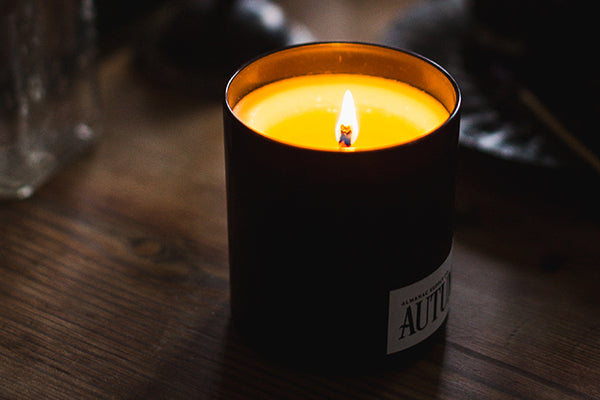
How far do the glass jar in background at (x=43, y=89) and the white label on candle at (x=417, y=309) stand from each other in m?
0.35

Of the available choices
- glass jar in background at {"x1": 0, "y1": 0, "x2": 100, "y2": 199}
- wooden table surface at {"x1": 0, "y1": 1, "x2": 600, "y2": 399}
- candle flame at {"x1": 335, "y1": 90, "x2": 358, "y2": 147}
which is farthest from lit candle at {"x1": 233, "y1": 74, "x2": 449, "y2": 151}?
glass jar in background at {"x1": 0, "y1": 0, "x2": 100, "y2": 199}

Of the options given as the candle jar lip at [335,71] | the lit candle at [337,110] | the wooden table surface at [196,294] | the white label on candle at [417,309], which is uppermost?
the candle jar lip at [335,71]

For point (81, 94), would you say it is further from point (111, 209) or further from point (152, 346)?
point (152, 346)

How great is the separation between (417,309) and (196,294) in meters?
0.17

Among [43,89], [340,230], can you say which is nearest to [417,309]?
[340,230]

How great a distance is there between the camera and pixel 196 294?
0.54m

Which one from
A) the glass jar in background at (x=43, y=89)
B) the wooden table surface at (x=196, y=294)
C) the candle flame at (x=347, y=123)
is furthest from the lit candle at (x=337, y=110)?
the glass jar in background at (x=43, y=89)

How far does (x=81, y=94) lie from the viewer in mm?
700

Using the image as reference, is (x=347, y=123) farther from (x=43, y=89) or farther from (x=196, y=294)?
(x=43, y=89)

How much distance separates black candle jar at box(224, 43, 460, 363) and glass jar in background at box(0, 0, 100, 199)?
26 cm

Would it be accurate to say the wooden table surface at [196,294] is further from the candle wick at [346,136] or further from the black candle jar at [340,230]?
the candle wick at [346,136]

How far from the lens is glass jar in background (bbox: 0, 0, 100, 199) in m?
0.62

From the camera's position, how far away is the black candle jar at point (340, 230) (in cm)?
38

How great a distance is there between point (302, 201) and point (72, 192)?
315 mm
